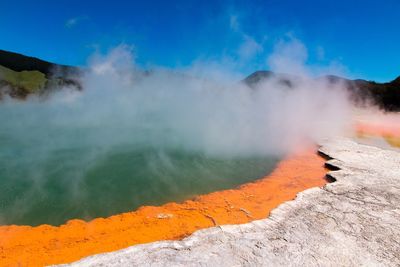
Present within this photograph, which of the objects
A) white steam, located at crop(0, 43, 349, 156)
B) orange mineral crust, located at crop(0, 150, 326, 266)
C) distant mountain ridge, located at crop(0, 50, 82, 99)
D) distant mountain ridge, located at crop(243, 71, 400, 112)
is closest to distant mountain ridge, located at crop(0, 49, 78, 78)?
distant mountain ridge, located at crop(0, 50, 82, 99)

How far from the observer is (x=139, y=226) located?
478 centimetres

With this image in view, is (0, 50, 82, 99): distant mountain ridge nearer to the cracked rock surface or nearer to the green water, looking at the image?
the green water

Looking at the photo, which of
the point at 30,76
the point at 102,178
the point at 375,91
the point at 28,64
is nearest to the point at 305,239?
the point at 102,178

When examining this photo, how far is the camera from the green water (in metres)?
5.76

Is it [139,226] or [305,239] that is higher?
[305,239]

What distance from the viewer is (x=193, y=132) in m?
14.2

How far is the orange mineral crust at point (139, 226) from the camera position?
4.03 m

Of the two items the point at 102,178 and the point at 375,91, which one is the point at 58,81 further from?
the point at 102,178

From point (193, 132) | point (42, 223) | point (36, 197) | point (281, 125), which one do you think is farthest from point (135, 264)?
point (281, 125)

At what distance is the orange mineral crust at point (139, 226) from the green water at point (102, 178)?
48 centimetres

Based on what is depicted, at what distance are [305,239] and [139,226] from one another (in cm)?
256

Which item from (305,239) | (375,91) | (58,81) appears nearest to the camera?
(305,239)

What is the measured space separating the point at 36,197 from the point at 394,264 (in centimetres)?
642

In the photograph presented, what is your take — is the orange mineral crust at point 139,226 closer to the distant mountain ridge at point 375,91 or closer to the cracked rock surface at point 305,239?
the cracked rock surface at point 305,239
